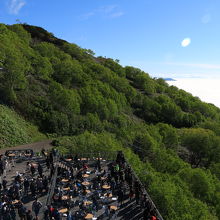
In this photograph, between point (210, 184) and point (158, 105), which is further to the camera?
point (158, 105)

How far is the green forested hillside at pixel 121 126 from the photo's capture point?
36.0 metres

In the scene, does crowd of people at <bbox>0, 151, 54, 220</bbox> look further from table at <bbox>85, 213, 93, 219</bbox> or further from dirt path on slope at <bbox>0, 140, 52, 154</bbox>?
dirt path on slope at <bbox>0, 140, 52, 154</bbox>

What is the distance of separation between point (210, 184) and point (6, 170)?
32884 millimetres

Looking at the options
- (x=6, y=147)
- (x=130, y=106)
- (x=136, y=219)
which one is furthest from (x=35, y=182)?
(x=130, y=106)

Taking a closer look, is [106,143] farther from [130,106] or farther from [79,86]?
[130,106]

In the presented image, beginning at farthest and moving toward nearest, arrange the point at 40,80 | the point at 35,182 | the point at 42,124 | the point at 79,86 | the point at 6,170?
the point at 79,86 → the point at 40,80 → the point at 42,124 → the point at 6,170 → the point at 35,182

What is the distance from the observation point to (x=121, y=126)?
78.7 m

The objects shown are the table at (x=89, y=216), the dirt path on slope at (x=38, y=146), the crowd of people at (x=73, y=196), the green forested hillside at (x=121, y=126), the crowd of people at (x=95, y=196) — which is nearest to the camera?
the crowd of people at (x=73, y=196)

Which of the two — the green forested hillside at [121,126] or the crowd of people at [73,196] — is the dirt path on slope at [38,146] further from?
the crowd of people at [73,196]

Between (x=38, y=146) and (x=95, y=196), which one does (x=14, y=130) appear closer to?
(x=38, y=146)

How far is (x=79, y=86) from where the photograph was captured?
303 ft

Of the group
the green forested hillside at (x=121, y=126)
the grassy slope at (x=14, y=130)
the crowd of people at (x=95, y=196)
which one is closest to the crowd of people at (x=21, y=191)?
the crowd of people at (x=95, y=196)

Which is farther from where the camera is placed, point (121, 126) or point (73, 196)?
point (121, 126)

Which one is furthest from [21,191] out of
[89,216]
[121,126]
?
[121,126]
